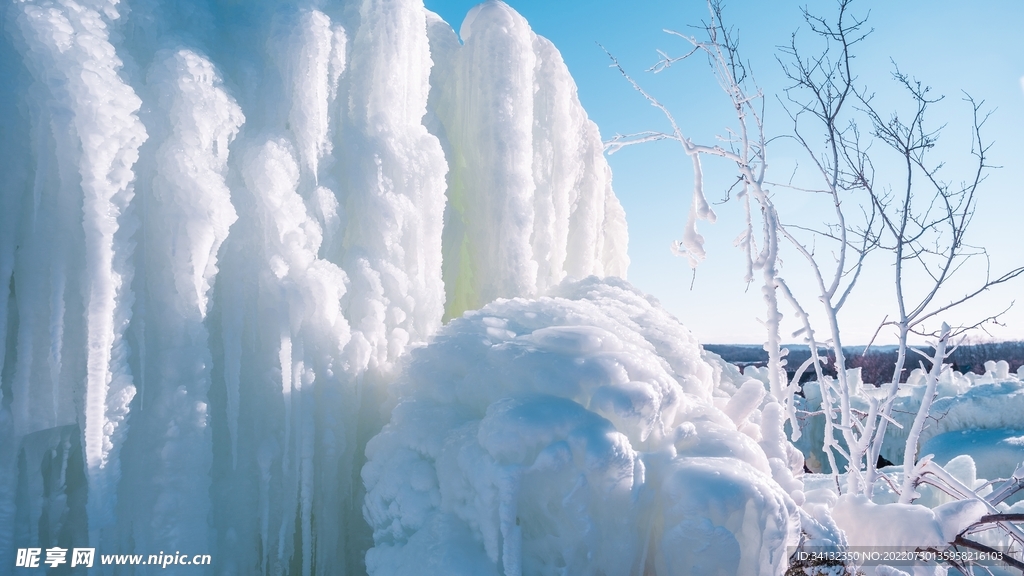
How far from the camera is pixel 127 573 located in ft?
8.09

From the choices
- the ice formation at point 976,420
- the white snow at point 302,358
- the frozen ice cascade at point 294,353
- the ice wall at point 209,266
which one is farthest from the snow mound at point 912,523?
the ice formation at point 976,420

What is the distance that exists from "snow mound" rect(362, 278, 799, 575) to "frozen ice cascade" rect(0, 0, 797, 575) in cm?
1

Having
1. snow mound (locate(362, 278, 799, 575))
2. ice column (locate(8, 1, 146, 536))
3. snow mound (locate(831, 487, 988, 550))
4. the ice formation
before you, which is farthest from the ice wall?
the ice formation

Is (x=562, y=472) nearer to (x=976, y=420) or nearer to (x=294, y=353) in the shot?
(x=294, y=353)

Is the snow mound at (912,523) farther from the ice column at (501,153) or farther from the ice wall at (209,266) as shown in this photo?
the ice wall at (209,266)

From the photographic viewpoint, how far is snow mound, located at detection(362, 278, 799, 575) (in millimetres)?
2238

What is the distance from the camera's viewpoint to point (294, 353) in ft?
A: 9.59

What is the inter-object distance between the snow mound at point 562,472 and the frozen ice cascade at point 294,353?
1 centimetres

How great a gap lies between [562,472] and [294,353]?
1.56 m

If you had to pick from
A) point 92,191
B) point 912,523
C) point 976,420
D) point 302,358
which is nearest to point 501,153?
point 302,358

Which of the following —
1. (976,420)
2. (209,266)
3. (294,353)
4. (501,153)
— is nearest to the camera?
(209,266)

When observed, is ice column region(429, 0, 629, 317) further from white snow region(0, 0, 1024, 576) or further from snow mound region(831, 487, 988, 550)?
snow mound region(831, 487, 988, 550)

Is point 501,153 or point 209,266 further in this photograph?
point 501,153

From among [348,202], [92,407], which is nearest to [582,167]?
[348,202]
